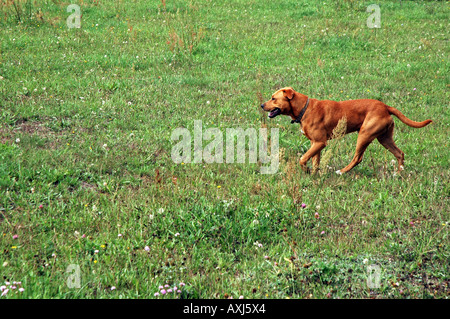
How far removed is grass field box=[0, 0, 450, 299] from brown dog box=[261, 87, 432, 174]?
1.08ft

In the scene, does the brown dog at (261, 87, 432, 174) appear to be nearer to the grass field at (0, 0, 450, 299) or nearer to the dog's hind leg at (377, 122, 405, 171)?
the dog's hind leg at (377, 122, 405, 171)

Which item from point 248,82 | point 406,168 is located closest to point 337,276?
point 406,168

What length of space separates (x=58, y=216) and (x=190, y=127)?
2.97m

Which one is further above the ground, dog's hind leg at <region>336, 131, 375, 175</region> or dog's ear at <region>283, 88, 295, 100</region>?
dog's ear at <region>283, 88, 295, 100</region>

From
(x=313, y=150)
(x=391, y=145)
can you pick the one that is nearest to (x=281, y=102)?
(x=313, y=150)

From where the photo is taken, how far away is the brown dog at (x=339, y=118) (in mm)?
5625

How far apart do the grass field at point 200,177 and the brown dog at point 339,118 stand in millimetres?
330

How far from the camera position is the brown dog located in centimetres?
562

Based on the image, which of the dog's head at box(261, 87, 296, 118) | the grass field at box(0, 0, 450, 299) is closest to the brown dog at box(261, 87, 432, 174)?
the dog's head at box(261, 87, 296, 118)

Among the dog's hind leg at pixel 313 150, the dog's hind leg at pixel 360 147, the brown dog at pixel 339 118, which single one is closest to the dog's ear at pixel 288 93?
the brown dog at pixel 339 118

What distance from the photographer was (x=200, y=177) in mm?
5695

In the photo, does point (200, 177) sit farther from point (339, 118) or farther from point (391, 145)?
point (391, 145)

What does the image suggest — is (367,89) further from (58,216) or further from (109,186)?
(58,216)

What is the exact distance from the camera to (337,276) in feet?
12.2
